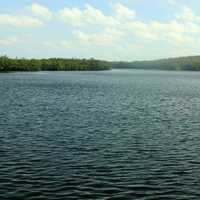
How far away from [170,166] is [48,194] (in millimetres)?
10480

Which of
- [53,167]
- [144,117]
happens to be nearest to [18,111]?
[144,117]

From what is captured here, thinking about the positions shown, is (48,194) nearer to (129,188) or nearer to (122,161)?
(129,188)

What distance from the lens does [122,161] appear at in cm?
3047

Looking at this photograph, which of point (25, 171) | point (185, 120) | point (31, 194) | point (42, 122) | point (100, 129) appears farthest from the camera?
point (185, 120)

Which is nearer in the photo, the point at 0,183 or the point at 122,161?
the point at 0,183

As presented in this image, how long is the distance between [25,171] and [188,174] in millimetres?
11540

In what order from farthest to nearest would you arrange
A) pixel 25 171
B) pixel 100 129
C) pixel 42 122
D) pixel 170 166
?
pixel 42 122 → pixel 100 129 → pixel 170 166 → pixel 25 171

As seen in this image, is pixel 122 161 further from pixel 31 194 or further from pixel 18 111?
pixel 18 111

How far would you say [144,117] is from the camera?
54.9 m

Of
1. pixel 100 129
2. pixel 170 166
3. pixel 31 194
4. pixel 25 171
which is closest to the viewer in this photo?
pixel 31 194

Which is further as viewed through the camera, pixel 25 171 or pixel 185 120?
pixel 185 120

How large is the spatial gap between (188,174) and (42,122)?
990 inches

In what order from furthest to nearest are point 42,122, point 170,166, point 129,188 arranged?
point 42,122
point 170,166
point 129,188

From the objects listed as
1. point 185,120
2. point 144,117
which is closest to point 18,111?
point 144,117
